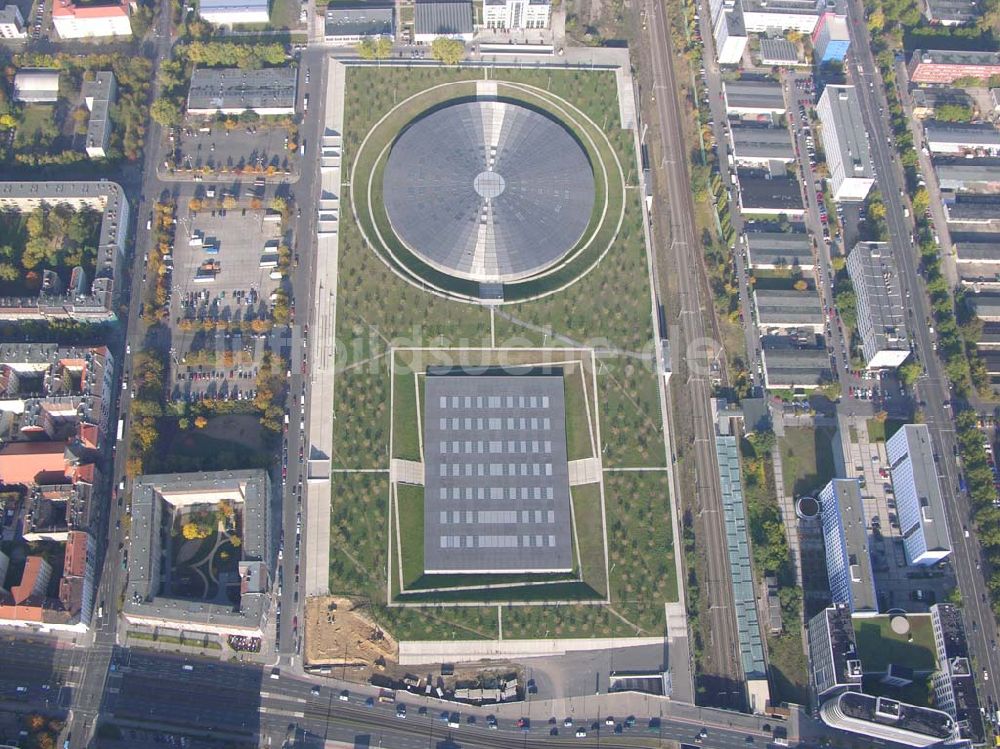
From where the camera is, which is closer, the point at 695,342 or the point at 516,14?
the point at 695,342

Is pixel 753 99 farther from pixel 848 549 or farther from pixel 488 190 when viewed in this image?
pixel 848 549

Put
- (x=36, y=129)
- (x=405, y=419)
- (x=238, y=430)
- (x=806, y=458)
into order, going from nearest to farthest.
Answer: (x=238, y=430) → (x=806, y=458) → (x=405, y=419) → (x=36, y=129)

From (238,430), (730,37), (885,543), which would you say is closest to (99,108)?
(238,430)

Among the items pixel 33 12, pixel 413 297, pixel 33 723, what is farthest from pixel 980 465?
pixel 33 12

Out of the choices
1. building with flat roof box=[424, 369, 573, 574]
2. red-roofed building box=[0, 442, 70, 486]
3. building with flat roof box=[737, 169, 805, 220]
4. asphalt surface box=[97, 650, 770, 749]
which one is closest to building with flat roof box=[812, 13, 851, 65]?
building with flat roof box=[737, 169, 805, 220]

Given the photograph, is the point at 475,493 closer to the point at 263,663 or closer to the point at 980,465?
the point at 263,663

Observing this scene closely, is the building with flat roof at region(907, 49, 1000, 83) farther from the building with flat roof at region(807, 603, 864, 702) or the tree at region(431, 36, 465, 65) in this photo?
the building with flat roof at region(807, 603, 864, 702)

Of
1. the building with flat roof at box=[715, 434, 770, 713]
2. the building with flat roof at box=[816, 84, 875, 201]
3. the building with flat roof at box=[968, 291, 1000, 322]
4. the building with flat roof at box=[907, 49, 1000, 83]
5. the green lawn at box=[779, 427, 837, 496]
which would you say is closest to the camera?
the building with flat roof at box=[715, 434, 770, 713]
